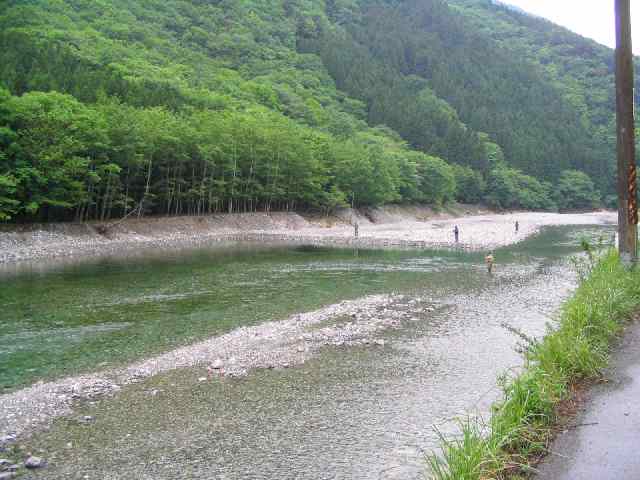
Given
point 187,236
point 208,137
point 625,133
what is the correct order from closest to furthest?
1. point 625,133
2. point 187,236
3. point 208,137

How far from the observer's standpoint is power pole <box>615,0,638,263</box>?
15883mm

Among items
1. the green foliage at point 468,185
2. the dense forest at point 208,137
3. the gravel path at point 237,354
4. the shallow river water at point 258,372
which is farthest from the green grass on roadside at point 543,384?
the green foliage at point 468,185

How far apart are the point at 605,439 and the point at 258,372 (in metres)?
9.67

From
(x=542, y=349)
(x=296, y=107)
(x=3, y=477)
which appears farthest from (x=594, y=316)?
(x=296, y=107)

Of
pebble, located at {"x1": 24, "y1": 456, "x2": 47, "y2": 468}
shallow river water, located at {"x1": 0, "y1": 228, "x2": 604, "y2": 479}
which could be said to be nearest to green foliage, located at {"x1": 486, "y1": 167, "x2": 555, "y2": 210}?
shallow river water, located at {"x1": 0, "y1": 228, "x2": 604, "y2": 479}

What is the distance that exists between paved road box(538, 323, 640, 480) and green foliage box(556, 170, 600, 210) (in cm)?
16365

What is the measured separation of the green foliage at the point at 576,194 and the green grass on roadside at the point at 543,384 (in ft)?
517

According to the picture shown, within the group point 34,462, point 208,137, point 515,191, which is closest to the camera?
point 34,462

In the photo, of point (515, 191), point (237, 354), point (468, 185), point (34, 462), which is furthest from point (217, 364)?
point (515, 191)

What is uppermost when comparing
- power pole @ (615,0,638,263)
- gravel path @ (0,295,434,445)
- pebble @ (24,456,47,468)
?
power pole @ (615,0,638,263)

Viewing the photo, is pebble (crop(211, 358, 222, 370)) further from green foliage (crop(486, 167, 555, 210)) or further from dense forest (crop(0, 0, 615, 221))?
green foliage (crop(486, 167, 555, 210))

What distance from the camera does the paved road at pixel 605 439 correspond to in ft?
21.7

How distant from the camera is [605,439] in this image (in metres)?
7.42

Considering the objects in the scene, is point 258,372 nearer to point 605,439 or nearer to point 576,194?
point 605,439
